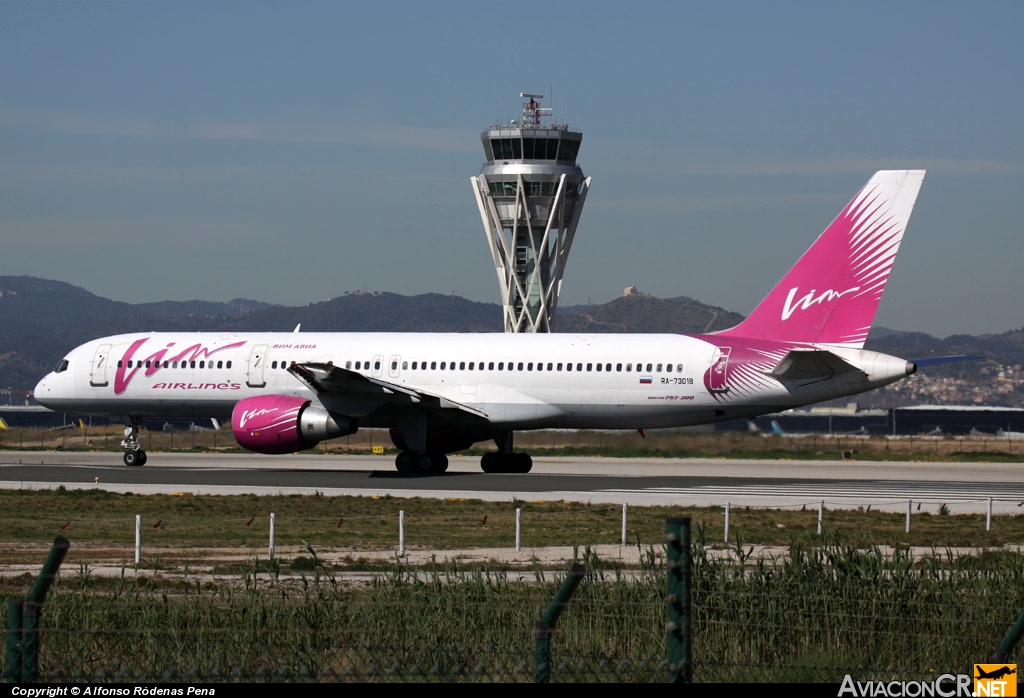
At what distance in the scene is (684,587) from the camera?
8.49 metres

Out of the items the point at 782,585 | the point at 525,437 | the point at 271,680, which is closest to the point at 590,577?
the point at 782,585

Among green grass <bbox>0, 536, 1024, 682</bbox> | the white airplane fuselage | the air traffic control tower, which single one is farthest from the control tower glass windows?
green grass <bbox>0, 536, 1024, 682</bbox>

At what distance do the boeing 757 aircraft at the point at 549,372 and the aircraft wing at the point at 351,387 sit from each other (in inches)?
2.0

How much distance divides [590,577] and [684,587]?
20.9 feet

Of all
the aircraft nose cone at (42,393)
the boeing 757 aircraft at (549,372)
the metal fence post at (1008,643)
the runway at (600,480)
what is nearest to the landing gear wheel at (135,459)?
the runway at (600,480)

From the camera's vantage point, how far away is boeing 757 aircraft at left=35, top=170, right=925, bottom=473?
3916 centimetres

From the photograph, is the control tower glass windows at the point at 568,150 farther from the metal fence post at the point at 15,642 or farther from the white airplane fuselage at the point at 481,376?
the metal fence post at the point at 15,642

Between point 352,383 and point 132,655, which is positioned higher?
point 352,383

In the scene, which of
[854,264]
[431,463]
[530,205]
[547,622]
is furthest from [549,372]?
[530,205]

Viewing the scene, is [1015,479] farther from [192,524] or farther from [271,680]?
[271,680]

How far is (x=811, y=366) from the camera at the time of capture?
37656mm

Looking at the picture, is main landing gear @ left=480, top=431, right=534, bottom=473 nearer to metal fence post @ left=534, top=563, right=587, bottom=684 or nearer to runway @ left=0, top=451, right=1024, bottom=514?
runway @ left=0, top=451, right=1024, bottom=514

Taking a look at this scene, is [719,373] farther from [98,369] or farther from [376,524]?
[98,369]

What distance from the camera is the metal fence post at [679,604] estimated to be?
8453mm
